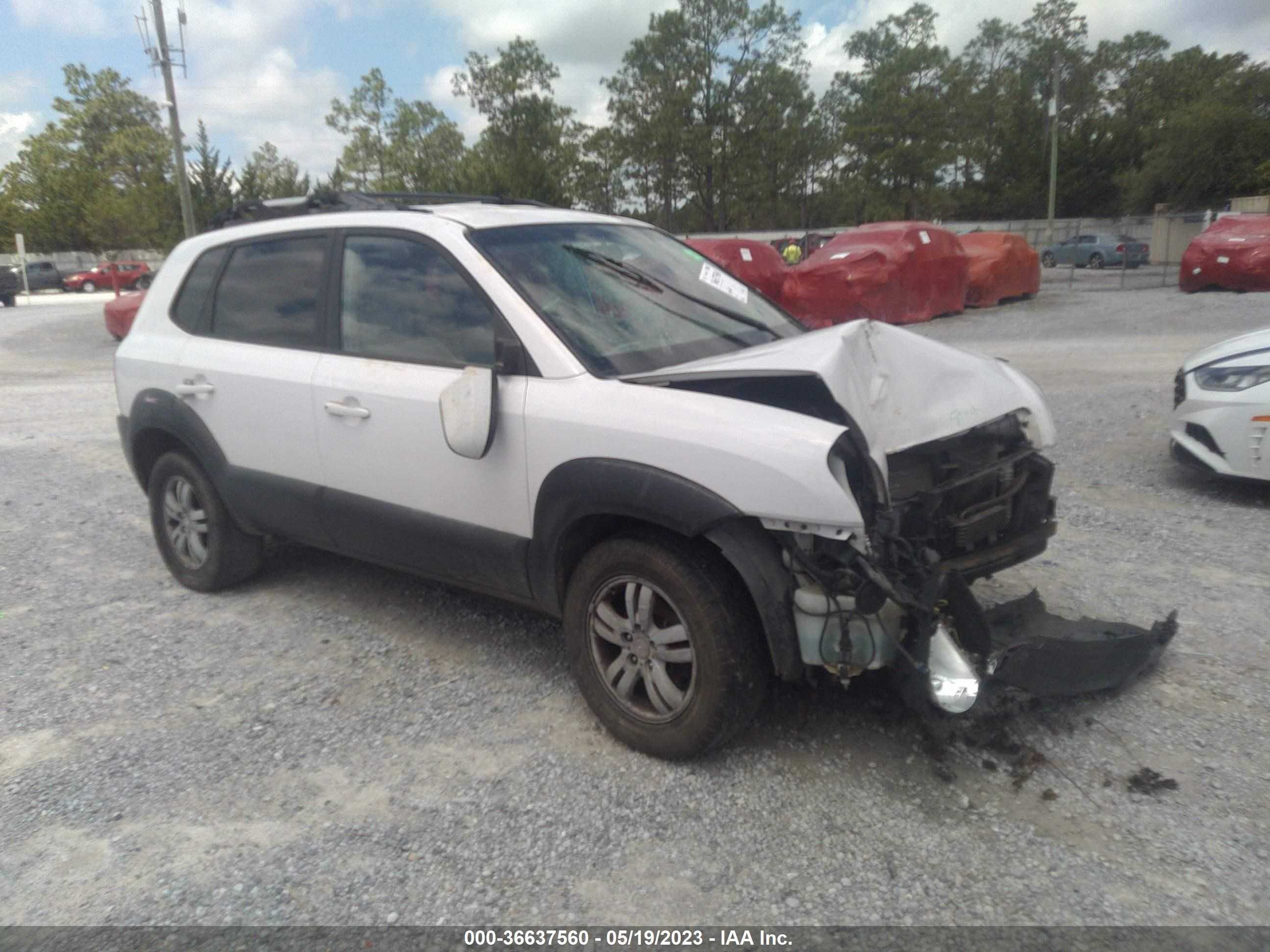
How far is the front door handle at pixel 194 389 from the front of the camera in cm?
467

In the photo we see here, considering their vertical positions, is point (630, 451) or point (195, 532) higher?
point (630, 451)

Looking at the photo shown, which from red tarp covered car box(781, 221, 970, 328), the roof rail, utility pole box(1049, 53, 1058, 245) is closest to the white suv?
the roof rail

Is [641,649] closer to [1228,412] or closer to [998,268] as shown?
[1228,412]

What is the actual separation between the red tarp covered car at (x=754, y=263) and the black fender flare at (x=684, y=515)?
52.1 ft

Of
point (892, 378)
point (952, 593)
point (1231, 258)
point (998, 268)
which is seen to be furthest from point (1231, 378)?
point (1231, 258)

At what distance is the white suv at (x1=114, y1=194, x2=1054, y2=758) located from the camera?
9.77 ft

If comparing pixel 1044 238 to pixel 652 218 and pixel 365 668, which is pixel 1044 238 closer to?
pixel 652 218

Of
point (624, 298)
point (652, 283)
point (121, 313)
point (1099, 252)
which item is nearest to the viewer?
point (624, 298)

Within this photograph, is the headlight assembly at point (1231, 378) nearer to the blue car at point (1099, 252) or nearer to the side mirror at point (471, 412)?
the side mirror at point (471, 412)

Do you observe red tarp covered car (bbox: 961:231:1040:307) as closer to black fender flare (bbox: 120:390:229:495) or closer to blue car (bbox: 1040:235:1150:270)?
blue car (bbox: 1040:235:1150:270)

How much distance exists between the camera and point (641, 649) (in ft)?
10.9

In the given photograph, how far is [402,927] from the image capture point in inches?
103

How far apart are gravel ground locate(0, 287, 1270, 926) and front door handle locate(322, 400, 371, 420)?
109 cm

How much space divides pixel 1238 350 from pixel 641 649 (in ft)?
15.9
